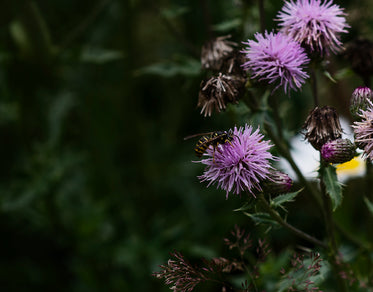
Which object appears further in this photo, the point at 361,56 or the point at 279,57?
the point at 361,56

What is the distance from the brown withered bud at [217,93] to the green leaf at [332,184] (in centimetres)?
33

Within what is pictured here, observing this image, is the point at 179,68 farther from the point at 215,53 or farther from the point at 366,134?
the point at 366,134

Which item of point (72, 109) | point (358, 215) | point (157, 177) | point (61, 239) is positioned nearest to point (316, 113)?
point (358, 215)

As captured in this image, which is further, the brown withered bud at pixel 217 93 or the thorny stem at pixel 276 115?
the thorny stem at pixel 276 115

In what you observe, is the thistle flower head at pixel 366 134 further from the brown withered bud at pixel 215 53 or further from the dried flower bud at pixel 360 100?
the brown withered bud at pixel 215 53

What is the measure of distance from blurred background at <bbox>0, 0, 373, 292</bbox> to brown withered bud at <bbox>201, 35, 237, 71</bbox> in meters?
0.34

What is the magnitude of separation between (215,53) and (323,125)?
21.4 inches

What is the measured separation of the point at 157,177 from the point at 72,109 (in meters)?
0.78

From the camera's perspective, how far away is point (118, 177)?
3.40 metres

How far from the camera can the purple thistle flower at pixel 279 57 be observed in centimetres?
143

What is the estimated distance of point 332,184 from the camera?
55.0 inches

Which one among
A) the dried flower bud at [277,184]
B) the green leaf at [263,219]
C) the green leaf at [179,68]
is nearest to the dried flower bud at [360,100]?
the dried flower bud at [277,184]

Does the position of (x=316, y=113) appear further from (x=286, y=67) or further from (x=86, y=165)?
(x=86, y=165)

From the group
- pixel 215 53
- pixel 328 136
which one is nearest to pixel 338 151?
pixel 328 136
